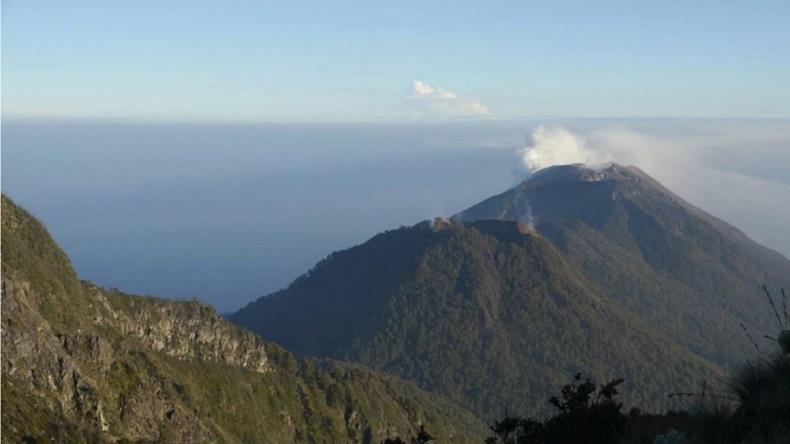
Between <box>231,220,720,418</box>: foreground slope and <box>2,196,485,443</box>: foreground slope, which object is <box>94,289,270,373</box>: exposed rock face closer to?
<box>2,196,485,443</box>: foreground slope

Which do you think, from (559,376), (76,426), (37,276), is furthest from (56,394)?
(559,376)

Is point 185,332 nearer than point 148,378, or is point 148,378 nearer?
point 148,378

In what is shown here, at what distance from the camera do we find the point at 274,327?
194000 mm

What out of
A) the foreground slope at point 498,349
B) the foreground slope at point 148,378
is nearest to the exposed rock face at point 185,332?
the foreground slope at point 148,378

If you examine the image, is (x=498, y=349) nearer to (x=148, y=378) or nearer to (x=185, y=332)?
(x=185, y=332)

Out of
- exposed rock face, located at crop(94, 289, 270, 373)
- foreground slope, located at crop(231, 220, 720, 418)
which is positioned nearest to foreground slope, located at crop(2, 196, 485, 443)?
exposed rock face, located at crop(94, 289, 270, 373)

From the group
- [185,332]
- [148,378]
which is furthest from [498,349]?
[148,378]

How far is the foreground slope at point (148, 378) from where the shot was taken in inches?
2296

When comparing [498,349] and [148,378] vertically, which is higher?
[148,378]

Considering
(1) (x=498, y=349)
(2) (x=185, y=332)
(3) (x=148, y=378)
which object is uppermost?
(3) (x=148, y=378)

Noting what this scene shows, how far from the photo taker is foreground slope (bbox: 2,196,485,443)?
5831cm

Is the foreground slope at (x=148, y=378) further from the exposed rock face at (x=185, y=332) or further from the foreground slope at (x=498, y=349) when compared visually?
the foreground slope at (x=498, y=349)

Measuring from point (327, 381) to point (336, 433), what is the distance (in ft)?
49.4

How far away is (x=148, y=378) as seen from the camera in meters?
75.8
